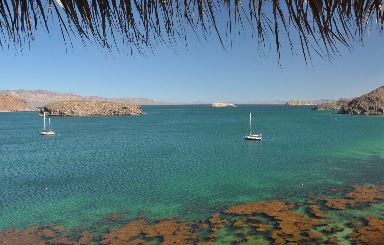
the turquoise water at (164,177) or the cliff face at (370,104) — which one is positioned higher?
the cliff face at (370,104)

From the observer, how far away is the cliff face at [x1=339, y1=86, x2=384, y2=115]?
157m

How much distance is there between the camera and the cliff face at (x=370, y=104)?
156575mm

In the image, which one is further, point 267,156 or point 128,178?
point 267,156

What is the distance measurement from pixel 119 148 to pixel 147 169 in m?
23.4

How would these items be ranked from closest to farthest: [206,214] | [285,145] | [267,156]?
[206,214], [267,156], [285,145]

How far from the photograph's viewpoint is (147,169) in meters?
43.1

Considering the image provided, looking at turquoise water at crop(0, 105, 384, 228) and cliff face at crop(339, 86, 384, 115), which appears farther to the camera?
cliff face at crop(339, 86, 384, 115)

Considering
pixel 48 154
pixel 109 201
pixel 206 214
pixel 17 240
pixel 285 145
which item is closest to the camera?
pixel 17 240

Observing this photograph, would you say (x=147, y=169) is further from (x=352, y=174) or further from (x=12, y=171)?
(x=352, y=174)

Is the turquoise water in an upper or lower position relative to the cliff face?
lower

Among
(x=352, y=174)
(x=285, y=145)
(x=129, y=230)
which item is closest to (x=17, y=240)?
(x=129, y=230)

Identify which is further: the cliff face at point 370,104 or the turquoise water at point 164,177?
the cliff face at point 370,104

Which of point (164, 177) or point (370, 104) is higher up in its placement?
point (370, 104)

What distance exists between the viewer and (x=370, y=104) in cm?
16075
